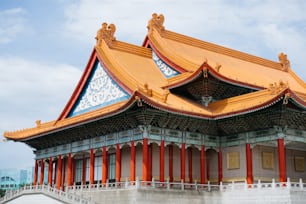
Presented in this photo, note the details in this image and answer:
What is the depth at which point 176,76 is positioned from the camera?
31516 mm

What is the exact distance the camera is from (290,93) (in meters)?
23.7

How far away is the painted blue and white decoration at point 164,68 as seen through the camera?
3307cm

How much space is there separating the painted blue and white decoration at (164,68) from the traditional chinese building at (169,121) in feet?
0.34

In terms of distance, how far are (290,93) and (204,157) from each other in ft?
24.6

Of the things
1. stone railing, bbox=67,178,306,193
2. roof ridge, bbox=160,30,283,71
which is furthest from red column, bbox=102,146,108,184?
roof ridge, bbox=160,30,283,71

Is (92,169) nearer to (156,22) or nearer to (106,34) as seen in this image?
(106,34)

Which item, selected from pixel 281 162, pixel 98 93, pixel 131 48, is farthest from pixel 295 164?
pixel 131 48

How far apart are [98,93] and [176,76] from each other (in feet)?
19.2

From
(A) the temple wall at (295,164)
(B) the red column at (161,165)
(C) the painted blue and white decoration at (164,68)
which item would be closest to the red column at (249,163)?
(A) the temple wall at (295,164)

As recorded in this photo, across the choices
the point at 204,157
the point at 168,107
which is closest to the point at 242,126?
the point at 204,157

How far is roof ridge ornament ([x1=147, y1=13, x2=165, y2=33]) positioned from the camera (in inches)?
1436

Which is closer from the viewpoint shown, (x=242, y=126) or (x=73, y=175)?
(x=242, y=126)

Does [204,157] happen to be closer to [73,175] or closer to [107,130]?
[107,130]

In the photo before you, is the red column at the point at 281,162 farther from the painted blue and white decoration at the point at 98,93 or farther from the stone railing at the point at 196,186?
the painted blue and white decoration at the point at 98,93
